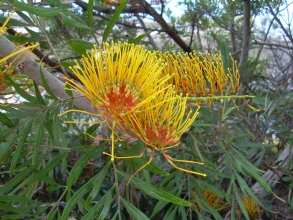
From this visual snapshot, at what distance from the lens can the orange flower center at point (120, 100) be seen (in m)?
0.83

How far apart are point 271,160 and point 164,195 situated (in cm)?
98

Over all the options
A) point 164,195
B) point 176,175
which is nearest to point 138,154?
point 164,195

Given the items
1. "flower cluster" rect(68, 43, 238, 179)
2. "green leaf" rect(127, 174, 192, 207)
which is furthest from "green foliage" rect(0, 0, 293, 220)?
"flower cluster" rect(68, 43, 238, 179)

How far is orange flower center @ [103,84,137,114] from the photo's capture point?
2.74 ft

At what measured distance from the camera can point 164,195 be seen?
36.4 inches

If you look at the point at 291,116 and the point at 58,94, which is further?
the point at 291,116

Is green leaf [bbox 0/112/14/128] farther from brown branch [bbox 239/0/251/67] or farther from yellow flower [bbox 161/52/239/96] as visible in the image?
brown branch [bbox 239/0/251/67]

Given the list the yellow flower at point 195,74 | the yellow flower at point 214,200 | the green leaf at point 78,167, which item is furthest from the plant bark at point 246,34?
the green leaf at point 78,167

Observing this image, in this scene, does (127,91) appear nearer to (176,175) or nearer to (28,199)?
(28,199)

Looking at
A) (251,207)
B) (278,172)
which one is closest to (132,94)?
(278,172)

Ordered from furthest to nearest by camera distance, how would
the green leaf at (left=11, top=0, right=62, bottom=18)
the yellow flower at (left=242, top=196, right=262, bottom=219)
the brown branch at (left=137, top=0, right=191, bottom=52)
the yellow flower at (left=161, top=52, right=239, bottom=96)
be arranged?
the brown branch at (left=137, top=0, right=191, bottom=52)
the yellow flower at (left=242, top=196, right=262, bottom=219)
the yellow flower at (left=161, top=52, right=239, bottom=96)
the green leaf at (left=11, top=0, right=62, bottom=18)

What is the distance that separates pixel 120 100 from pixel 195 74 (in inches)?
11.7

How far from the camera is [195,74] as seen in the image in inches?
43.1

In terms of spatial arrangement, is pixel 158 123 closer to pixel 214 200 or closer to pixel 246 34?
pixel 214 200
